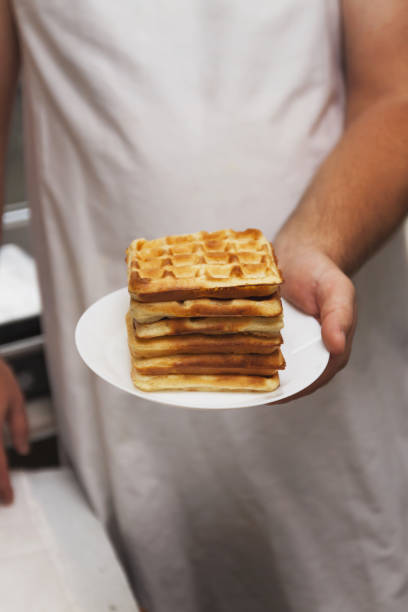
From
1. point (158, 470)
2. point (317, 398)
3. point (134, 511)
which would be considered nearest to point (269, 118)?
point (317, 398)

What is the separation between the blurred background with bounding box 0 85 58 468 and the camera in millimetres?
1434

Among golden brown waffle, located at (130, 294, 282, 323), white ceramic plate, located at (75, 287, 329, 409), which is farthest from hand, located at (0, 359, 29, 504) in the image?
golden brown waffle, located at (130, 294, 282, 323)

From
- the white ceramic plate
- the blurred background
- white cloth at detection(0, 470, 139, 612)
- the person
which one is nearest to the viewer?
the white ceramic plate

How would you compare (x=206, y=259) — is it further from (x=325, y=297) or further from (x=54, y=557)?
(x=54, y=557)

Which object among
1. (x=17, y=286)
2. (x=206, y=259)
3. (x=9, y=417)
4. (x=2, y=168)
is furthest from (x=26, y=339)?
(x=206, y=259)

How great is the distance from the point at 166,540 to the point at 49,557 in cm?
37

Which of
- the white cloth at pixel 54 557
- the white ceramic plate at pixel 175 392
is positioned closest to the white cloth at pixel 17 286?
the white cloth at pixel 54 557

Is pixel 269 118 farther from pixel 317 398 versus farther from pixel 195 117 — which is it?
pixel 317 398

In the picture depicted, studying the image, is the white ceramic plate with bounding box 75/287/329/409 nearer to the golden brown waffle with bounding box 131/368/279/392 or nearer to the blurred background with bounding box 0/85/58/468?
the golden brown waffle with bounding box 131/368/279/392

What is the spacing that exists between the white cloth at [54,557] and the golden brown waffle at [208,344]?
1.62 feet

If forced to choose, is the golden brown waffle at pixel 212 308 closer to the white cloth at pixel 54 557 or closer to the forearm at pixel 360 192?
the forearm at pixel 360 192

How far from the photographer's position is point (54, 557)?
1066mm

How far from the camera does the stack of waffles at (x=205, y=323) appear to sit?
0.73 m

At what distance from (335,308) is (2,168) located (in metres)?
0.79
